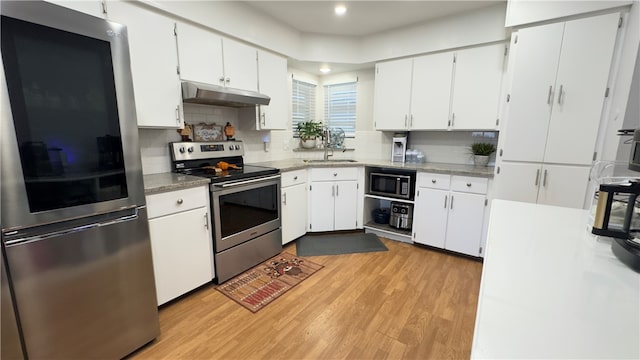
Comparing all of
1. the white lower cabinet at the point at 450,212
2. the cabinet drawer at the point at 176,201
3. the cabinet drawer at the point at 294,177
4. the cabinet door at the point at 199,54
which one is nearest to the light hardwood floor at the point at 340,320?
the white lower cabinet at the point at 450,212

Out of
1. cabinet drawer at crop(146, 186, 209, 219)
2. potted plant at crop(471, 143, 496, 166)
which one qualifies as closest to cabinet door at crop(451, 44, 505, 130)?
potted plant at crop(471, 143, 496, 166)

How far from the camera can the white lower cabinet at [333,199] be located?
322cm

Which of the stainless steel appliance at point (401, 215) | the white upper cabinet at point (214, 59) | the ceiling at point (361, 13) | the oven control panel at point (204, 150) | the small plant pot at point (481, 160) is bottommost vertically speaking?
the stainless steel appliance at point (401, 215)

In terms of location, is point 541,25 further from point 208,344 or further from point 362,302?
point 208,344

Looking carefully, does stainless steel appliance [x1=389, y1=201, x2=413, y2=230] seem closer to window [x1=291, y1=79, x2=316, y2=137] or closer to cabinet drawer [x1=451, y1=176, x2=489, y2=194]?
cabinet drawer [x1=451, y1=176, x2=489, y2=194]

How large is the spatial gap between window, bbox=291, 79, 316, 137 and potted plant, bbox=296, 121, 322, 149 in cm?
10

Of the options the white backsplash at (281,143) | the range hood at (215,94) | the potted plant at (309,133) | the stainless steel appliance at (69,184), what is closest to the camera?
the stainless steel appliance at (69,184)

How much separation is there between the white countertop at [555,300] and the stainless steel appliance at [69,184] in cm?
164

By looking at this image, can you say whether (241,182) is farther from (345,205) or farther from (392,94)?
(392,94)

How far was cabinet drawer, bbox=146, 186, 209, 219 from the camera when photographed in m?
A: 1.77

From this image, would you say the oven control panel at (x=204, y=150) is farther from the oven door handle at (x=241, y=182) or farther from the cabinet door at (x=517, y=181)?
the cabinet door at (x=517, y=181)

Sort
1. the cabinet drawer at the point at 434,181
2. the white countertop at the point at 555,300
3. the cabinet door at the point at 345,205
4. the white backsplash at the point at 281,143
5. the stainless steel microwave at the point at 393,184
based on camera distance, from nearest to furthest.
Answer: the white countertop at the point at 555,300 → the white backsplash at the point at 281,143 → the cabinet drawer at the point at 434,181 → the stainless steel microwave at the point at 393,184 → the cabinet door at the point at 345,205

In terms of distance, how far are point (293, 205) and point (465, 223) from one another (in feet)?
5.96

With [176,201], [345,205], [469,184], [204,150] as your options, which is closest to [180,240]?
[176,201]
